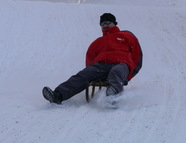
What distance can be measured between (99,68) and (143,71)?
1.40 meters

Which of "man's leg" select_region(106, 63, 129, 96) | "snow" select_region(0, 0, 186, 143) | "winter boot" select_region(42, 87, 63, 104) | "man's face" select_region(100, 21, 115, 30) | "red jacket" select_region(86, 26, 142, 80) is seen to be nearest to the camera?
"snow" select_region(0, 0, 186, 143)

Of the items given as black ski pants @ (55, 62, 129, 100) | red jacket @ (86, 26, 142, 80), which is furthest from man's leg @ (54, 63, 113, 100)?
red jacket @ (86, 26, 142, 80)

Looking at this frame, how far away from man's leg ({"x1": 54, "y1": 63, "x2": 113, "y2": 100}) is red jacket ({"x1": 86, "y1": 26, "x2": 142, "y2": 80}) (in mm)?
134

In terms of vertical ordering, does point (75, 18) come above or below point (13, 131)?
above

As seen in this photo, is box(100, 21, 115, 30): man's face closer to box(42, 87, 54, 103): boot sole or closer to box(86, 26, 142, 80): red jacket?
box(86, 26, 142, 80): red jacket

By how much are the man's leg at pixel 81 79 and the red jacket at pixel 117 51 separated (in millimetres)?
134

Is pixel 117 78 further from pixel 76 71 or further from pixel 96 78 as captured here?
pixel 76 71

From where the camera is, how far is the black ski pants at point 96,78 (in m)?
3.91

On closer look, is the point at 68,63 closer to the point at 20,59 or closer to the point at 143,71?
the point at 20,59

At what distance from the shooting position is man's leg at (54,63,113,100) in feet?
13.0

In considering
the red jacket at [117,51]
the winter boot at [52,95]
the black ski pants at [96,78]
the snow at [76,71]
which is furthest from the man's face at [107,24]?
the winter boot at [52,95]

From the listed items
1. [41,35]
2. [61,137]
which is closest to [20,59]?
[41,35]

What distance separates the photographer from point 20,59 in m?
6.09

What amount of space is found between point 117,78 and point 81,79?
43cm
